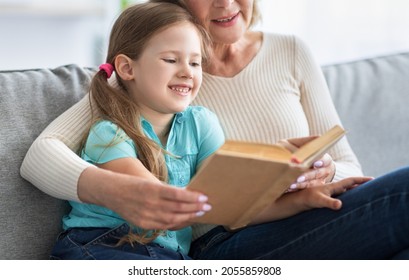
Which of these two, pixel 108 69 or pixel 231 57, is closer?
pixel 108 69

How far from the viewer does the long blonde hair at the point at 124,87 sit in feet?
4.92

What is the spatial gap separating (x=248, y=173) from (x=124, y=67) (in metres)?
0.56

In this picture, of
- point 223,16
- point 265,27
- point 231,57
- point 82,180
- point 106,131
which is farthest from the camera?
point 265,27

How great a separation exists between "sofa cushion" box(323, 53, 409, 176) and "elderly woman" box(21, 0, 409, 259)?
9.2 inches

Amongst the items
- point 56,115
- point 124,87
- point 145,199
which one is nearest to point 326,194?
point 145,199

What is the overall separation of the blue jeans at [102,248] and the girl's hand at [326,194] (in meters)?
0.29

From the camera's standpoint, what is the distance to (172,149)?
1.59 m

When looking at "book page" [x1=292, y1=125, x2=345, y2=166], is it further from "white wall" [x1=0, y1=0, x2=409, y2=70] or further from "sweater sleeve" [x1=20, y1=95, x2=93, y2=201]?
"white wall" [x1=0, y1=0, x2=409, y2=70]

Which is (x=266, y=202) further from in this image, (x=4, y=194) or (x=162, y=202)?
(x=4, y=194)

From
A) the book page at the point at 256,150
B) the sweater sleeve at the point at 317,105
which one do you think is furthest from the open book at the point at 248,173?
the sweater sleeve at the point at 317,105

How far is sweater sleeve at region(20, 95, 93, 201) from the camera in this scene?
4.66 feet

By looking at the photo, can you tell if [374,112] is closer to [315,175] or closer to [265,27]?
[315,175]

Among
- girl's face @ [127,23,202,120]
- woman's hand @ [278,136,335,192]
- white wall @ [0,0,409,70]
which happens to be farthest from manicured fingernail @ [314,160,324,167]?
white wall @ [0,0,409,70]
